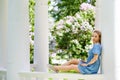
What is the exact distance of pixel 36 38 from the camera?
350 inches

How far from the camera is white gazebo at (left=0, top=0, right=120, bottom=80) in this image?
13.8ft

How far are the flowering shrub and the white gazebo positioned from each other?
4.74 metres

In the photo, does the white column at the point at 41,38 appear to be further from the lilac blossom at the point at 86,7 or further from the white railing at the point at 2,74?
the lilac blossom at the point at 86,7

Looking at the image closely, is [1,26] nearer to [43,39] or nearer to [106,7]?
[43,39]

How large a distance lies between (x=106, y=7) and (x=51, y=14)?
1074cm

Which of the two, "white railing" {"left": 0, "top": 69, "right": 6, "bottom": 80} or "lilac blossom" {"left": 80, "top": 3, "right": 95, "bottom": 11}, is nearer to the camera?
"white railing" {"left": 0, "top": 69, "right": 6, "bottom": 80}

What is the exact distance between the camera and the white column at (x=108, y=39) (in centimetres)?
423

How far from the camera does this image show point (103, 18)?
477 cm

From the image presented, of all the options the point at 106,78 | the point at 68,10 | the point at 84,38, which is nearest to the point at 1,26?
the point at 106,78
